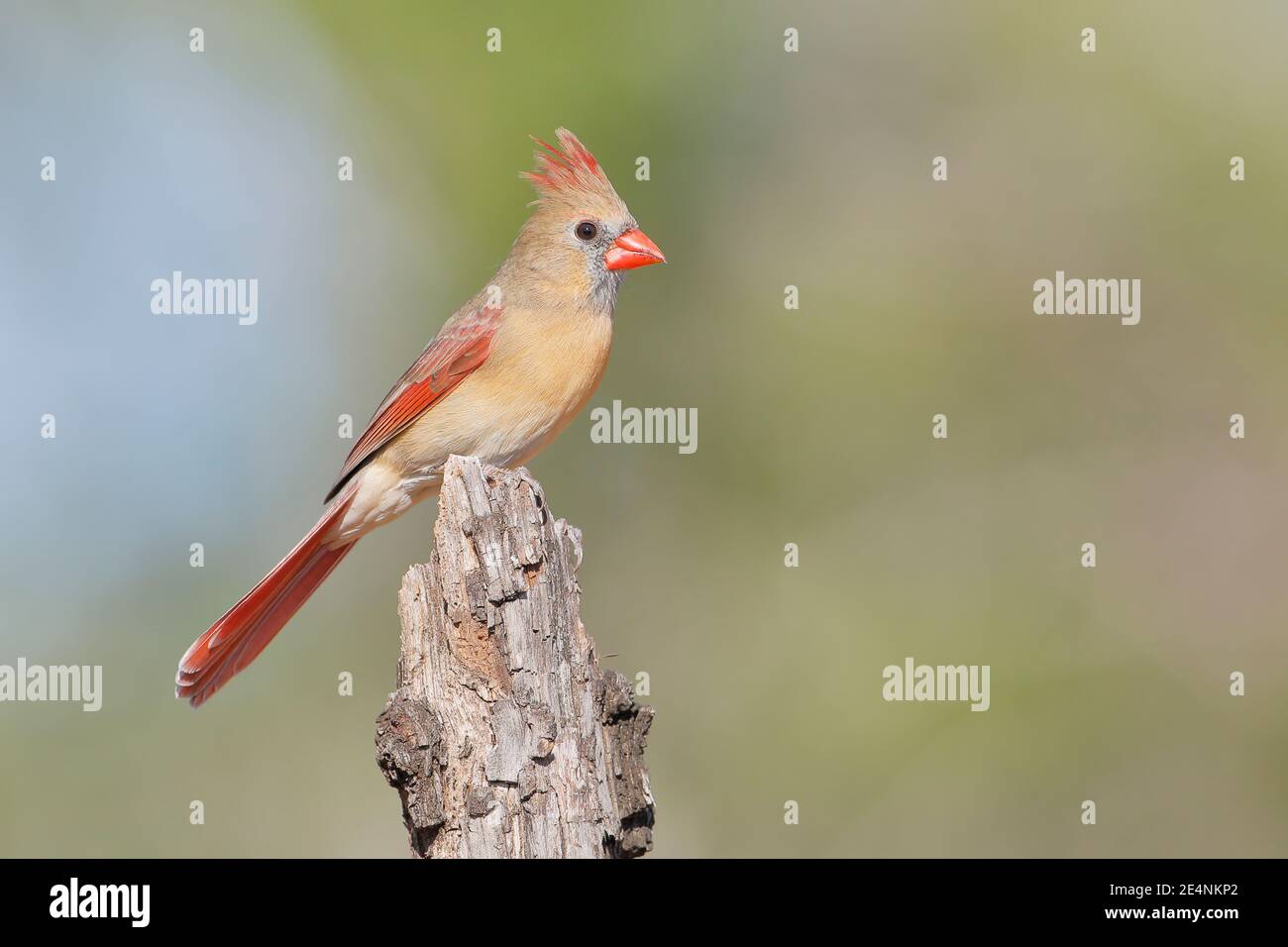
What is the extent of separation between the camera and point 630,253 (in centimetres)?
491

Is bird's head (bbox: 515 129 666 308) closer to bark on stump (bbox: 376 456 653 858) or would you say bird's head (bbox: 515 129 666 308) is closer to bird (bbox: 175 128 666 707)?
bird (bbox: 175 128 666 707)

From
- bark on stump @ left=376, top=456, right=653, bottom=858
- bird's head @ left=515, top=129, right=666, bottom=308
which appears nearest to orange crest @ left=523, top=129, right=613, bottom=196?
bird's head @ left=515, top=129, right=666, bottom=308

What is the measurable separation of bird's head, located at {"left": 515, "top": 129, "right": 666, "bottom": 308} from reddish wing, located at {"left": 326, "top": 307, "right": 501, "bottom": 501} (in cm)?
30

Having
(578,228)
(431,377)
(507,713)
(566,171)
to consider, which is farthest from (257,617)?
(566,171)

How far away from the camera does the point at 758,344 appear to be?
779cm

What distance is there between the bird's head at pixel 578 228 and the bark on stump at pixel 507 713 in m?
1.68

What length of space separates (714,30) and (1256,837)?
5504 mm

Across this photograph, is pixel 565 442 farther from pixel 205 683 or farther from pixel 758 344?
pixel 205 683

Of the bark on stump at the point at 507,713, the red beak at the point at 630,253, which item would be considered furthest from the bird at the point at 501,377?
the bark on stump at the point at 507,713

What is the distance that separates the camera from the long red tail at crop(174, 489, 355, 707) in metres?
4.16

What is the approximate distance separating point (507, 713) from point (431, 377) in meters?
1.95

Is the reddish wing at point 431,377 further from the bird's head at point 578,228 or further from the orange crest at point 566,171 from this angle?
the orange crest at point 566,171

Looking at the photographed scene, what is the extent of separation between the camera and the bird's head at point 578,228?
4883 millimetres

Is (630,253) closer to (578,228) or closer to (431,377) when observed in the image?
(578,228)
